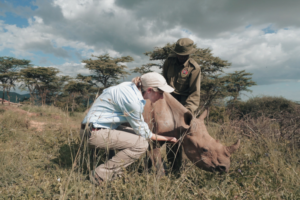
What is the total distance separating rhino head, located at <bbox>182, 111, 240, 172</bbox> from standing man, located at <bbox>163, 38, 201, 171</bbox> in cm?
59

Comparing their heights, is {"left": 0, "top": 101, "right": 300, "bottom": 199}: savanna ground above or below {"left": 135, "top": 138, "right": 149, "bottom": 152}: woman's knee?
below

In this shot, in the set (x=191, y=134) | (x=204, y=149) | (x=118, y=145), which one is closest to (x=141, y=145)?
(x=118, y=145)

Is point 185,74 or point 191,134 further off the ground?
point 185,74

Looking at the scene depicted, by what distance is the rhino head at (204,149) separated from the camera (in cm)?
289

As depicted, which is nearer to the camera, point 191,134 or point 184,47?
point 191,134

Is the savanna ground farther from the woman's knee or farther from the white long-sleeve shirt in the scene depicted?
the white long-sleeve shirt

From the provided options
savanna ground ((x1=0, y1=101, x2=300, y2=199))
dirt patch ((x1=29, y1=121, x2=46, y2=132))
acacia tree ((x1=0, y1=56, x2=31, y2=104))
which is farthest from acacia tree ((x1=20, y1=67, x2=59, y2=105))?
savanna ground ((x1=0, y1=101, x2=300, y2=199))

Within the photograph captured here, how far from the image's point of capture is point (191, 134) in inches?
123

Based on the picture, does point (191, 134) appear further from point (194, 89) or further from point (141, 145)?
point (194, 89)

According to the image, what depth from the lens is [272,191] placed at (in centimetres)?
272

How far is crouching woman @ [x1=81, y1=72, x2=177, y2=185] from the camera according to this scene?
105 inches

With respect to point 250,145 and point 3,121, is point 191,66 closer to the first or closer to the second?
point 250,145

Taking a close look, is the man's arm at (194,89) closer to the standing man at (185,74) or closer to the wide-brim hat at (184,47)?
the standing man at (185,74)

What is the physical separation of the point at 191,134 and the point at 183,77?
4.39 ft
